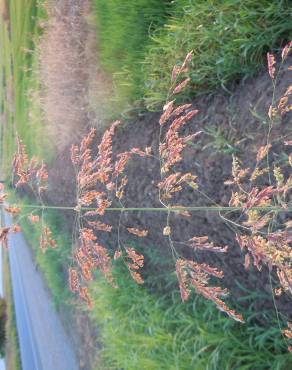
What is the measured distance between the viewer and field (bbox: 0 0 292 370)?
2.39 metres

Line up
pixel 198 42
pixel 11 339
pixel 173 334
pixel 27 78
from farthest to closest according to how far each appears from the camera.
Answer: pixel 11 339 < pixel 27 78 < pixel 173 334 < pixel 198 42

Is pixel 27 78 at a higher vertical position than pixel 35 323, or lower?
higher

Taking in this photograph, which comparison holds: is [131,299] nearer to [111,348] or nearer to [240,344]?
[111,348]

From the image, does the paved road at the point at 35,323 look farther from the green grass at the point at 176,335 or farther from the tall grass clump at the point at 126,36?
the tall grass clump at the point at 126,36

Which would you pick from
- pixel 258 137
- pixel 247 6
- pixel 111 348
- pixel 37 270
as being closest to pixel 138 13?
pixel 247 6

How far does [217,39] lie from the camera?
2.63m

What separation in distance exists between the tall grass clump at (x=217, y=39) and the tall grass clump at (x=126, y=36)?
0.18m

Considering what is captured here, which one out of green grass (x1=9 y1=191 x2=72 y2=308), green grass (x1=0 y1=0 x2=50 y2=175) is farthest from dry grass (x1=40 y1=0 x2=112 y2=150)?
green grass (x1=9 y1=191 x2=72 y2=308)

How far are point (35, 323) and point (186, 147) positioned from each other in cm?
648

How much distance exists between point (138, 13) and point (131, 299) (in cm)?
231

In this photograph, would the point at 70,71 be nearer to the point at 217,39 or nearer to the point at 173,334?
the point at 217,39

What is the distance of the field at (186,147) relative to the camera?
2.39 m

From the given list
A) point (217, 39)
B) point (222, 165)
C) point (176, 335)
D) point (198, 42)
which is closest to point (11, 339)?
point (176, 335)

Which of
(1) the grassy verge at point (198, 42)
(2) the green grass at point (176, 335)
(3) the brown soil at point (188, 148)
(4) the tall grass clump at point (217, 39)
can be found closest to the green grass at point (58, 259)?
(3) the brown soil at point (188, 148)
